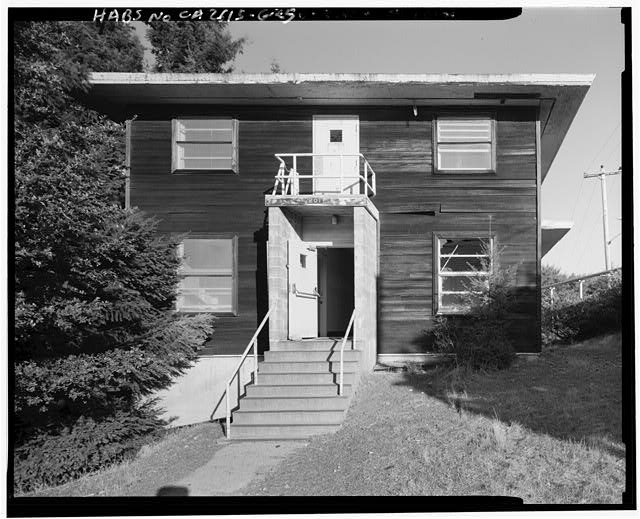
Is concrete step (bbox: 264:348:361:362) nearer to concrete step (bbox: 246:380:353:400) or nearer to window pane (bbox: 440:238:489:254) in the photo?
concrete step (bbox: 246:380:353:400)

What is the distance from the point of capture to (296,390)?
11.2 m

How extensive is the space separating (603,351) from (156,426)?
32.8 ft

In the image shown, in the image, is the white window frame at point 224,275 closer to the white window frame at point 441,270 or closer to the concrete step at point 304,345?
the concrete step at point 304,345

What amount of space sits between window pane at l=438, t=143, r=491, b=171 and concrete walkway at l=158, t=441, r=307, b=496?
7534 mm

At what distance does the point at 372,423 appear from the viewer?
1025 centimetres

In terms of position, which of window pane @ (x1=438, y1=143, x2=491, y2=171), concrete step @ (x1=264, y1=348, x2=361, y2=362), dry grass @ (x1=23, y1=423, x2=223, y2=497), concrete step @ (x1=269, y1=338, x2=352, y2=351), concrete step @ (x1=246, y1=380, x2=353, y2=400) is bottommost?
dry grass @ (x1=23, y1=423, x2=223, y2=497)

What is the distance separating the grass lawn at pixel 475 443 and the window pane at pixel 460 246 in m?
3.18

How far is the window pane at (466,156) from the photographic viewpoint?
14.7m

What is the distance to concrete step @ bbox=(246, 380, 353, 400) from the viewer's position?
36.5 feet

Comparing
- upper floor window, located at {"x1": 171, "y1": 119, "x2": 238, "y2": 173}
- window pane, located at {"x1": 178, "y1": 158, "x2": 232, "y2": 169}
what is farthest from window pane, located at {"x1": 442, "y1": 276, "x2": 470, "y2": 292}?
window pane, located at {"x1": 178, "y1": 158, "x2": 232, "y2": 169}

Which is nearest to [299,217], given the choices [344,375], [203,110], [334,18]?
[203,110]

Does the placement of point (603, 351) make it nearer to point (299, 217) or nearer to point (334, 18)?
point (299, 217)

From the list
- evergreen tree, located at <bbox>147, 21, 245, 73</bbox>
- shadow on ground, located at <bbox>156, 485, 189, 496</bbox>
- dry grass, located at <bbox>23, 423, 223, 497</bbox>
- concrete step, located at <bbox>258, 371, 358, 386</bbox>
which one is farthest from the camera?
evergreen tree, located at <bbox>147, 21, 245, 73</bbox>

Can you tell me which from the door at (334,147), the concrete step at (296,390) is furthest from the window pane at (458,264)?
the concrete step at (296,390)
